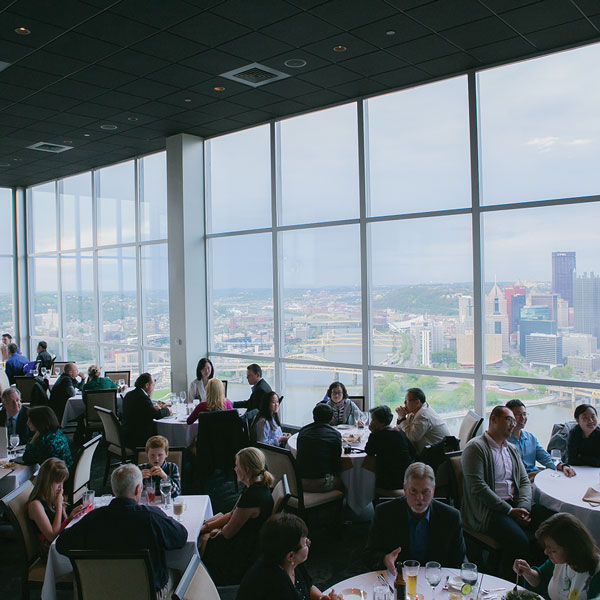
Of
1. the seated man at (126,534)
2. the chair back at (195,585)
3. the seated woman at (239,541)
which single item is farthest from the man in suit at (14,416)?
the chair back at (195,585)

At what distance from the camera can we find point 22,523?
385 cm

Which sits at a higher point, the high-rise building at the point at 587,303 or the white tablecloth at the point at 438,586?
the high-rise building at the point at 587,303

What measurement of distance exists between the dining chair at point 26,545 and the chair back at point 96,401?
14.8ft

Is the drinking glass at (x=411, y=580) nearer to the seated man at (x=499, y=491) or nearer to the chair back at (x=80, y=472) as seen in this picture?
the seated man at (x=499, y=491)

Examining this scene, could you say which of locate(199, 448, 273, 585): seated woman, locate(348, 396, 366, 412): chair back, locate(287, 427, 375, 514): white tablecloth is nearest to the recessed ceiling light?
locate(348, 396, 366, 412): chair back

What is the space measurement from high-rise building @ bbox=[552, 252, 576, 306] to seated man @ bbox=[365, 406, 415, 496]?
2.84 m

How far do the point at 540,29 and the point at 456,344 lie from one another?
A: 3830mm

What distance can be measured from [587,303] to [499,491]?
2941 millimetres

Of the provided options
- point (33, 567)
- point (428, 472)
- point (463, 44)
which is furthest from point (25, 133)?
point (428, 472)

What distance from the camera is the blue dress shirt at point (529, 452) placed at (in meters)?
5.28

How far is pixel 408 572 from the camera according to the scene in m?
2.80

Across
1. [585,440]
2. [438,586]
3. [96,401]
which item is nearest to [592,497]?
[585,440]

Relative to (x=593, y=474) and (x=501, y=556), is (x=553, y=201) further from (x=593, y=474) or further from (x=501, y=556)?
(x=501, y=556)

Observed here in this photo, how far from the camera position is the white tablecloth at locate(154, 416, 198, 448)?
7.20 metres
